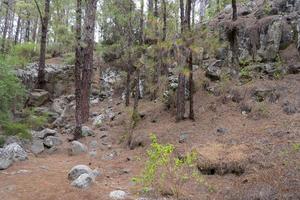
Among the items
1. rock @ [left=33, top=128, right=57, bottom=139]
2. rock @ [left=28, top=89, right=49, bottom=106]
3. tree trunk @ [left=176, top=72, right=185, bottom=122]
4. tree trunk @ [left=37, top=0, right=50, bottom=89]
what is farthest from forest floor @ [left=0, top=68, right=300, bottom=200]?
tree trunk @ [left=37, top=0, right=50, bottom=89]

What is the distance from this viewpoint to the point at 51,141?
12.5 m

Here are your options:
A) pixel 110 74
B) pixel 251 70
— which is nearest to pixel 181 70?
pixel 251 70

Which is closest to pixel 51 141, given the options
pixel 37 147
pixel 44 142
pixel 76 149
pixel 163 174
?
pixel 44 142

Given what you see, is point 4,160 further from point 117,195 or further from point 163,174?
point 163,174

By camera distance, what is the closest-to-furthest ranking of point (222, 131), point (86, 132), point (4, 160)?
point (4, 160)
point (222, 131)
point (86, 132)

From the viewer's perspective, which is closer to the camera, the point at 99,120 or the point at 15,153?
the point at 15,153

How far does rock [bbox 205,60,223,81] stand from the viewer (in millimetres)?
15244

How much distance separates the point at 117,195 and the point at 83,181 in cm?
96

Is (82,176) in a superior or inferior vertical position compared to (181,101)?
inferior

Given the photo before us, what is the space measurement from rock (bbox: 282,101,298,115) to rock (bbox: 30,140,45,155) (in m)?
7.99

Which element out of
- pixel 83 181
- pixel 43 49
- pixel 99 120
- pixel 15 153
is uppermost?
pixel 43 49

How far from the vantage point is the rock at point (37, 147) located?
11523mm

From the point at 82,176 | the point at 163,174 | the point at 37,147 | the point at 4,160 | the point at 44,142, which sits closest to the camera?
the point at 163,174

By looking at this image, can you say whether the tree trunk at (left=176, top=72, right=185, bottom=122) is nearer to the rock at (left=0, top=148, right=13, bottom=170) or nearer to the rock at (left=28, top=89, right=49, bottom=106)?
the rock at (left=0, top=148, right=13, bottom=170)
